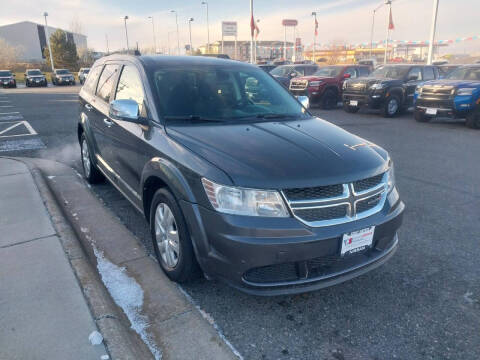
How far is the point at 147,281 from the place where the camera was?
315 cm

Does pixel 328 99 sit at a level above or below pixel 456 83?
below

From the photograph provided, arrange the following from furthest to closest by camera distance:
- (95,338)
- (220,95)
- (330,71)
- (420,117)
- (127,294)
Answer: (330,71)
(420,117)
(220,95)
(127,294)
(95,338)

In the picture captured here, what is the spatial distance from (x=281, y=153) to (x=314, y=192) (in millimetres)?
425

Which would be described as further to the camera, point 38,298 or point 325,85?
point 325,85

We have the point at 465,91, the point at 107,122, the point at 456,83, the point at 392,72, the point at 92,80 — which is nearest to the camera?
the point at 107,122

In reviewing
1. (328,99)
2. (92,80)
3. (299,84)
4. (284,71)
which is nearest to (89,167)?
(92,80)

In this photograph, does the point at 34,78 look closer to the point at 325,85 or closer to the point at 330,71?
the point at 330,71

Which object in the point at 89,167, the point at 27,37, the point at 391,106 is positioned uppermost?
the point at 27,37

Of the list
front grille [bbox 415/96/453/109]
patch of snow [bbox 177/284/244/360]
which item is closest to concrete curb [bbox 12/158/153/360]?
patch of snow [bbox 177/284/244/360]

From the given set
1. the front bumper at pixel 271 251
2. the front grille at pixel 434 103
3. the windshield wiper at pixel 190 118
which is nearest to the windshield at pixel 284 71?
the front grille at pixel 434 103

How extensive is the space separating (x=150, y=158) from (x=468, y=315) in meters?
2.70

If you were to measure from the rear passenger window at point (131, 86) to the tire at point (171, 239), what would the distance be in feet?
2.99

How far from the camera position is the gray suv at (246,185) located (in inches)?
93.7

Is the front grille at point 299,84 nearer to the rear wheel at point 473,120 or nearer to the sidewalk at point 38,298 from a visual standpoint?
the rear wheel at point 473,120
